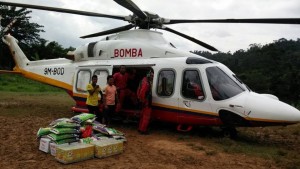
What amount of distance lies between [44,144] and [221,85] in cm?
421

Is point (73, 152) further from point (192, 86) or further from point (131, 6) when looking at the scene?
point (131, 6)

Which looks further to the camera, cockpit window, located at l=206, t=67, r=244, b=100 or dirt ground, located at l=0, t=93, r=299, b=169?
cockpit window, located at l=206, t=67, r=244, b=100

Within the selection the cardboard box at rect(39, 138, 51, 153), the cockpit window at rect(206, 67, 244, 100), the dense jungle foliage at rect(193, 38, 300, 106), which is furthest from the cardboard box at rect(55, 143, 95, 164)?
the dense jungle foliage at rect(193, 38, 300, 106)

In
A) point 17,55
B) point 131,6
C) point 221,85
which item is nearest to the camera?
point 221,85

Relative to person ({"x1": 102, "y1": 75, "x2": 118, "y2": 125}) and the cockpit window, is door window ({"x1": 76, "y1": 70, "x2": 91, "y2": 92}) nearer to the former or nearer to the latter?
person ({"x1": 102, "y1": 75, "x2": 118, "y2": 125})

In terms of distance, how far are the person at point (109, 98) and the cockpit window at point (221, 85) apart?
2.54 m

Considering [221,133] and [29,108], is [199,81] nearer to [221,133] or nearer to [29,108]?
[221,133]

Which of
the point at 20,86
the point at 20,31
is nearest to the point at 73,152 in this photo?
the point at 20,86

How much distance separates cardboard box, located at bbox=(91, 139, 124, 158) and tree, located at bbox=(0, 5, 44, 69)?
26.8 meters

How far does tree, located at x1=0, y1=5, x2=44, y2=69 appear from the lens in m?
30.3

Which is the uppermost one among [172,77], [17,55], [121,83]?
[17,55]

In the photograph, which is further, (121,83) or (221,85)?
(121,83)

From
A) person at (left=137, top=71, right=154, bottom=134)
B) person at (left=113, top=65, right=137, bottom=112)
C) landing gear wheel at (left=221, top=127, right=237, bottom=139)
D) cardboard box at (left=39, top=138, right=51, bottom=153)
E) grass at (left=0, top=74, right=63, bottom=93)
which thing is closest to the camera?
cardboard box at (left=39, top=138, right=51, bottom=153)

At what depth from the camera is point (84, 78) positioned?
414 inches
